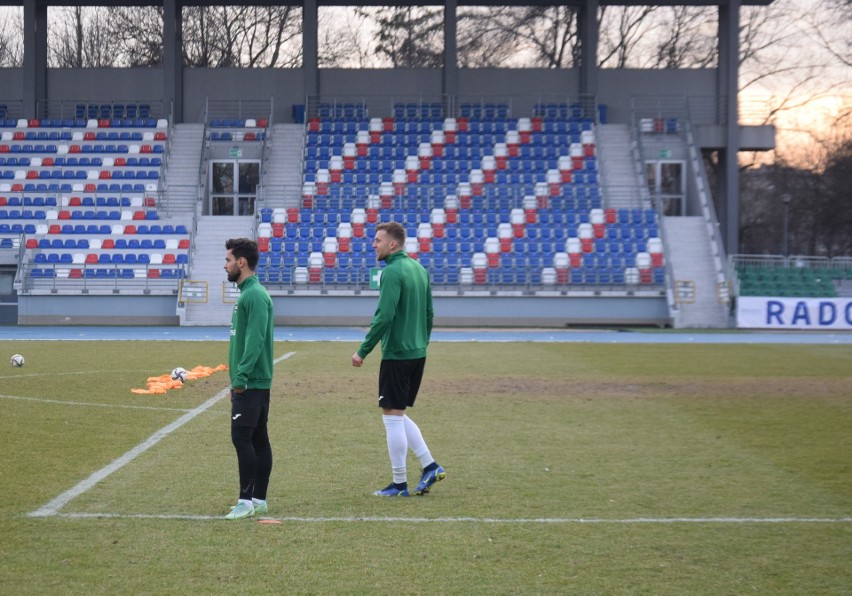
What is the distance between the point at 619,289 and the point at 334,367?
61.4ft

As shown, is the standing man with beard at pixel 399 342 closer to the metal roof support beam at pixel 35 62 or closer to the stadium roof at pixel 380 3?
the stadium roof at pixel 380 3

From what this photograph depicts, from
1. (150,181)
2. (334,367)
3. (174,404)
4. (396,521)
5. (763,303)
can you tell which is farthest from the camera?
(150,181)

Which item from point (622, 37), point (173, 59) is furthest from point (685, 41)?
point (173, 59)

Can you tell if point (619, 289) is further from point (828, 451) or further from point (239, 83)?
point (828, 451)

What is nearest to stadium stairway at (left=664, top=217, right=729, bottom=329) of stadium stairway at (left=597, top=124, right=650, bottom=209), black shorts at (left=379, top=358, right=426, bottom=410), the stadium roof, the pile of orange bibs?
stadium stairway at (left=597, top=124, right=650, bottom=209)

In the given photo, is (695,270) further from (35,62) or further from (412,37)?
(35,62)

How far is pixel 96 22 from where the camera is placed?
52531 mm

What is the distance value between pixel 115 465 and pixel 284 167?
3317 cm

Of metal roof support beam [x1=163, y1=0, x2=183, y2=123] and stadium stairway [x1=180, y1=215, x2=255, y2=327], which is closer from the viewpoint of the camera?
stadium stairway [x1=180, y1=215, x2=255, y2=327]

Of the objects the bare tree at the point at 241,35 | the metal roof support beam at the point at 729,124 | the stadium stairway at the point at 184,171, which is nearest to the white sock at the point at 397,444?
the stadium stairway at the point at 184,171

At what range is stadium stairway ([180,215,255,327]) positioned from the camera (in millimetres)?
34656

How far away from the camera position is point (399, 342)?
25.9ft

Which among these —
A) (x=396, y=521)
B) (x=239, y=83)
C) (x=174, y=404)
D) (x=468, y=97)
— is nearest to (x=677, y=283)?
(x=468, y=97)

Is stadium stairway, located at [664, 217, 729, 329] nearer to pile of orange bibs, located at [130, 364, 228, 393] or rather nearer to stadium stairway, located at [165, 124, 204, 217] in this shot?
stadium stairway, located at [165, 124, 204, 217]
